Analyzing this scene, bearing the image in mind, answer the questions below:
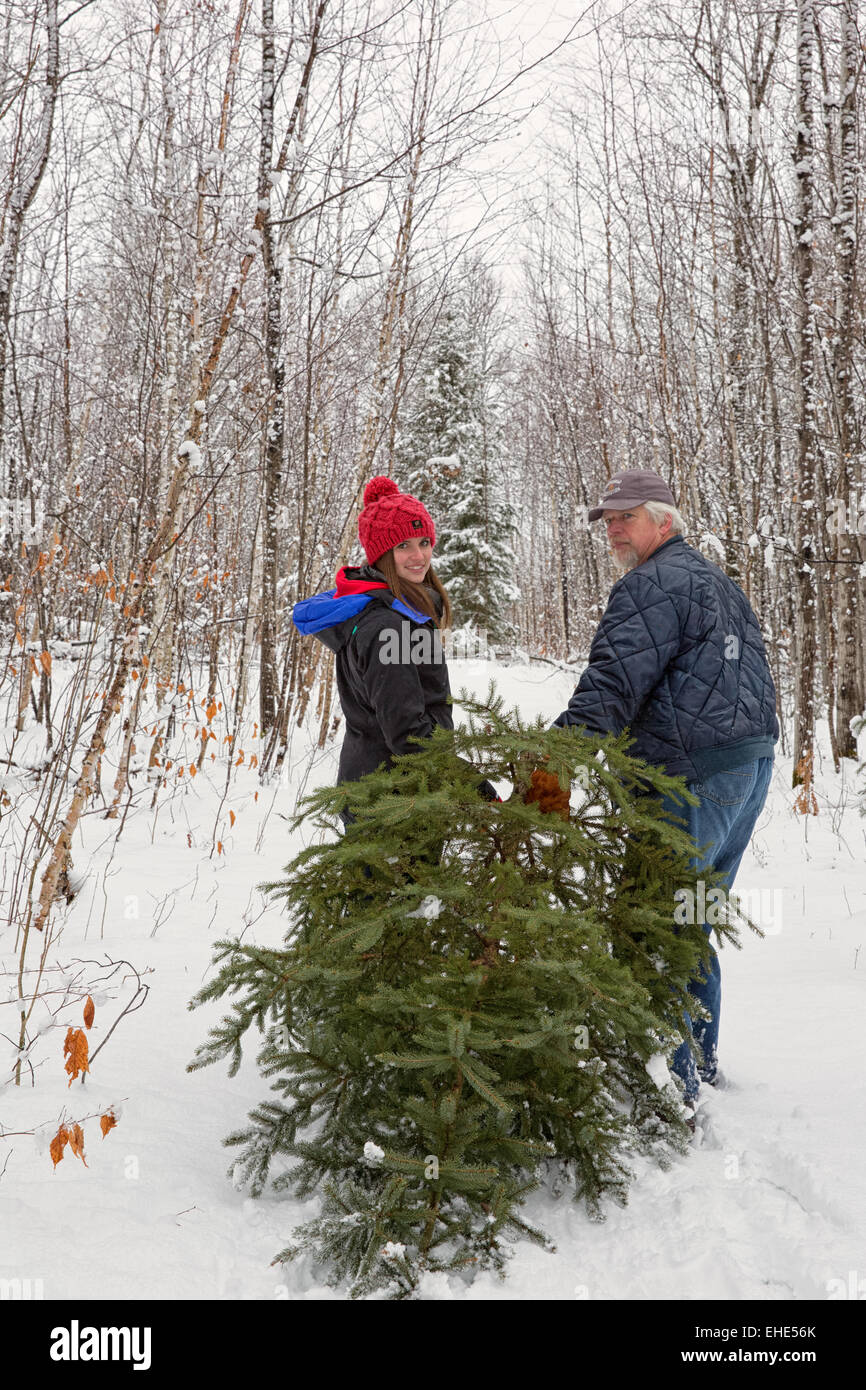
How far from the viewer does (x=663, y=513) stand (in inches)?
113

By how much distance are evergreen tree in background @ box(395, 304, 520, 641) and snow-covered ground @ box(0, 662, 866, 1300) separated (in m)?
17.1

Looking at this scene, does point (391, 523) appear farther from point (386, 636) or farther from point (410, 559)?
point (386, 636)

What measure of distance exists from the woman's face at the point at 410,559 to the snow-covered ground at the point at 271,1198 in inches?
67.9

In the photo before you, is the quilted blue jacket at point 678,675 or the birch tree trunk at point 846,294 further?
the birch tree trunk at point 846,294

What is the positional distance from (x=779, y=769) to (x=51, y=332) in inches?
549

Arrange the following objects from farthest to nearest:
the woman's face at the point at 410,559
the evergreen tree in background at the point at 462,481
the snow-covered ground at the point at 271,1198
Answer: the evergreen tree in background at the point at 462,481 → the woman's face at the point at 410,559 → the snow-covered ground at the point at 271,1198

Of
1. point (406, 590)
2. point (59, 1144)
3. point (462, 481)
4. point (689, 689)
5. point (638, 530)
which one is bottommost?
point (59, 1144)

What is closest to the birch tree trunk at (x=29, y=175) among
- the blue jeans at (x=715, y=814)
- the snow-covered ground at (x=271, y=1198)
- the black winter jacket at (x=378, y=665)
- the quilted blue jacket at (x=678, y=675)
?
the black winter jacket at (x=378, y=665)

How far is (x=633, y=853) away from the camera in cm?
246

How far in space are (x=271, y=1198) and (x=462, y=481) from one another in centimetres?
2029

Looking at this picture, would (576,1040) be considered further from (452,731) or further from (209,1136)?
(209,1136)

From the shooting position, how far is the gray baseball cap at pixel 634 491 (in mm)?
2859

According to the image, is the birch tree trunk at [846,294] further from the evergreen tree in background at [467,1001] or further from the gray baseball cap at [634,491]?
the evergreen tree in background at [467,1001]

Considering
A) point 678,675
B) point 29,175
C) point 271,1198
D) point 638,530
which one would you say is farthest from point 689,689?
point 29,175
